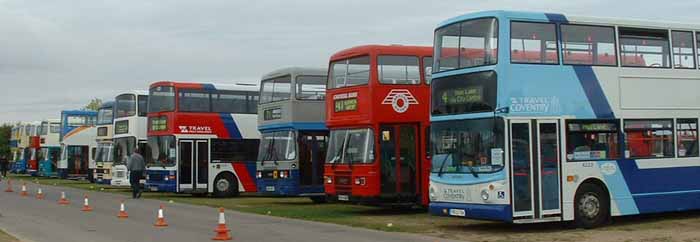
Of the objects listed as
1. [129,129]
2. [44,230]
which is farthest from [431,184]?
[129,129]

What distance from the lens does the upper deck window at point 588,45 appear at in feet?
54.3

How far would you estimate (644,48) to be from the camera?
1755 cm

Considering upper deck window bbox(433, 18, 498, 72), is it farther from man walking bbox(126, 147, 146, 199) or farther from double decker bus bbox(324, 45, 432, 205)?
man walking bbox(126, 147, 146, 199)

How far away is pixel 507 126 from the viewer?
15602mm

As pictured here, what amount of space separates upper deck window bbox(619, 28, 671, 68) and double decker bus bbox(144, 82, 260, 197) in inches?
670

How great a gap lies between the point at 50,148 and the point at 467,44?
44111mm

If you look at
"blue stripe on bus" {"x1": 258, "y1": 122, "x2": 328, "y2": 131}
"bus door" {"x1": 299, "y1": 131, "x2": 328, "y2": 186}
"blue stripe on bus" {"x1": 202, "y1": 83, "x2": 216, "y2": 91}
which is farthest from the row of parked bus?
"blue stripe on bus" {"x1": 202, "y1": 83, "x2": 216, "y2": 91}

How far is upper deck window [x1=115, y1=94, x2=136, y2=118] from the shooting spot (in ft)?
112

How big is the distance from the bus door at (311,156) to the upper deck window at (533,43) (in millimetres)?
10450

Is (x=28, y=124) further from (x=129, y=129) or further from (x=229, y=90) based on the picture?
(x=229, y=90)

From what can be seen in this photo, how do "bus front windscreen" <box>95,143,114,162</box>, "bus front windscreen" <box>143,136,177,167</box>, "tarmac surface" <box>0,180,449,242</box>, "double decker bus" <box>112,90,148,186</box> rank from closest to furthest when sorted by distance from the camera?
1. "tarmac surface" <box>0,180,449,242</box>
2. "bus front windscreen" <box>143,136,177,167</box>
3. "double decker bus" <box>112,90,148,186</box>
4. "bus front windscreen" <box>95,143,114,162</box>

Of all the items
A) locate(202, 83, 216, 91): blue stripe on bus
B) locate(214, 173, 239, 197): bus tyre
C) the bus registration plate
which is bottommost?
the bus registration plate

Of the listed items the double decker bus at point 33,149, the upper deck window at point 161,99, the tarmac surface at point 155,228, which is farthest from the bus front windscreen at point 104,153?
the double decker bus at point 33,149

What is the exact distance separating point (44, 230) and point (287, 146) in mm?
9568
